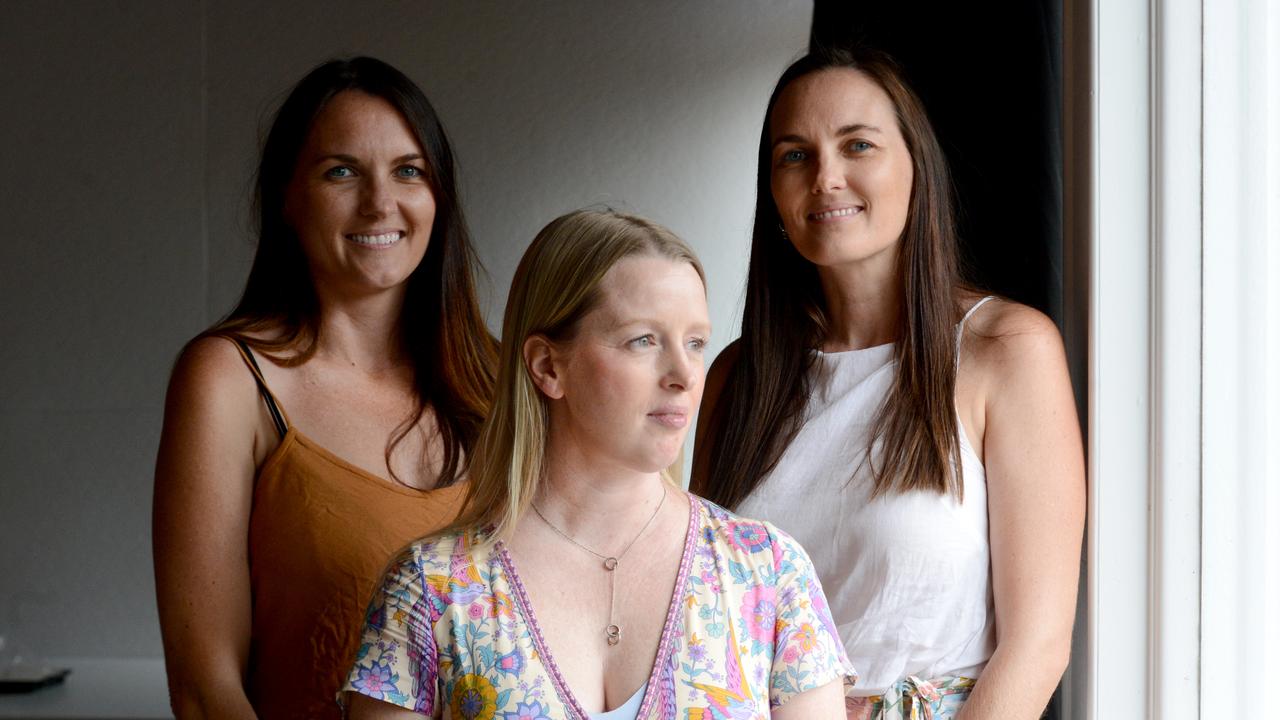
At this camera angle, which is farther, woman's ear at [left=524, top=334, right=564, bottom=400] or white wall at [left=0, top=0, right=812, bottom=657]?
white wall at [left=0, top=0, right=812, bottom=657]

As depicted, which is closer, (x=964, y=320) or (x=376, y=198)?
(x=964, y=320)

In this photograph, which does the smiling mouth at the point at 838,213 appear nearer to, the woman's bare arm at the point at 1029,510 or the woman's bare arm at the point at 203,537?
the woman's bare arm at the point at 1029,510

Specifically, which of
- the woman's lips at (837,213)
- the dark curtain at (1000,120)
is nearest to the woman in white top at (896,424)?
the woman's lips at (837,213)

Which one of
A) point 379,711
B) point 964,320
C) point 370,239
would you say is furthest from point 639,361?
point 370,239

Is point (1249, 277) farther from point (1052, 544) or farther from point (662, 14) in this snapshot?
point (662, 14)

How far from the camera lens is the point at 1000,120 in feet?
7.49

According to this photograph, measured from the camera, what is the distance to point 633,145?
4496mm

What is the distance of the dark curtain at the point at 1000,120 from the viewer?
2146 mm

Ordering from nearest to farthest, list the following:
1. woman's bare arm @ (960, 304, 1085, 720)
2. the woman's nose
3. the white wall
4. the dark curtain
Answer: woman's bare arm @ (960, 304, 1085, 720), the woman's nose, the dark curtain, the white wall

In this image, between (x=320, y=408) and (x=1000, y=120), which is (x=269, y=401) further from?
(x=1000, y=120)

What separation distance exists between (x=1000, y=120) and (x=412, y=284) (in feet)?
3.36

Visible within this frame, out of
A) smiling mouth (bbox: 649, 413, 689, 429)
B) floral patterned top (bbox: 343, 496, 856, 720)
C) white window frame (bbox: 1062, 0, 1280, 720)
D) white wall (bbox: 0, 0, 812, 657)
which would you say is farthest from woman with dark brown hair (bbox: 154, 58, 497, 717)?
white wall (bbox: 0, 0, 812, 657)

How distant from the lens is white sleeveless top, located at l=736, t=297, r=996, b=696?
1764 millimetres

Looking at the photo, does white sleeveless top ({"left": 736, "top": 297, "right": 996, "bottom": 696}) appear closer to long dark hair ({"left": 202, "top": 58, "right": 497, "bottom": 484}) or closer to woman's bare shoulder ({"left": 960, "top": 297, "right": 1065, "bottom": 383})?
woman's bare shoulder ({"left": 960, "top": 297, "right": 1065, "bottom": 383})
